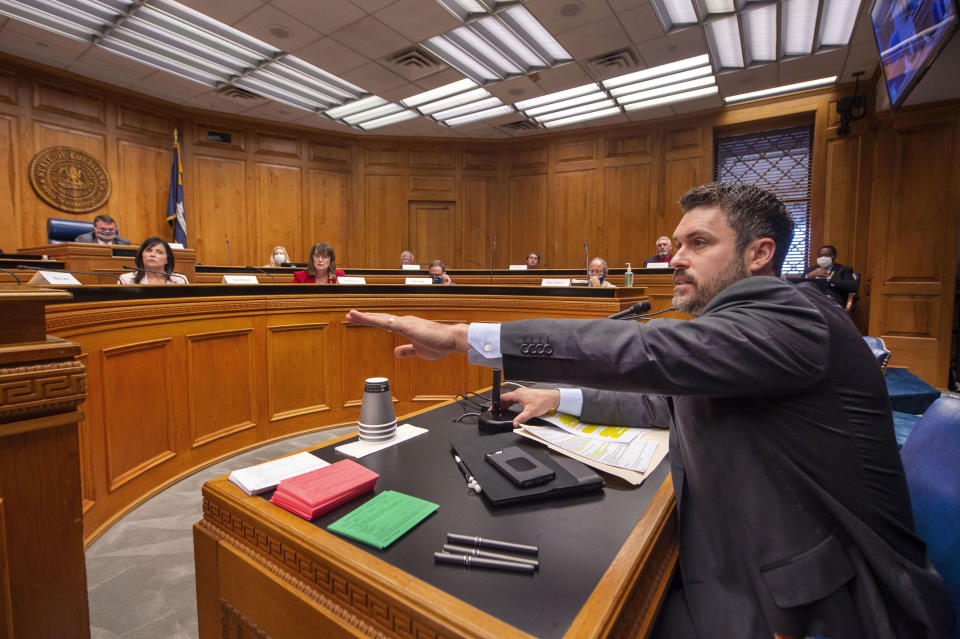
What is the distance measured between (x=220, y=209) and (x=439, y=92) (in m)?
4.07

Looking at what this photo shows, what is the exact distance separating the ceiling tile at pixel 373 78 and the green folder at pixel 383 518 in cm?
594

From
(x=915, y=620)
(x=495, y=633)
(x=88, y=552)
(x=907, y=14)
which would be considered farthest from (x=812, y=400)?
(x=907, y=14)

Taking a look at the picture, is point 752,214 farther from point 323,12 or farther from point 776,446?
point 323,12

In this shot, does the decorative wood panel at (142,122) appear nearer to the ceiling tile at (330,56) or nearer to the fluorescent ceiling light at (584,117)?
the ceiling tile at (330,56)

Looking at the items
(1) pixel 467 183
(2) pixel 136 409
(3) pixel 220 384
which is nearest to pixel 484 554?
(2) pixel 136 409

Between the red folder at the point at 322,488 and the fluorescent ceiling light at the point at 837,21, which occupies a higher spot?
the fluorescent ceiling light at the point at 837,21

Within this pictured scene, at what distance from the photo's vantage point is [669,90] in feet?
20.7

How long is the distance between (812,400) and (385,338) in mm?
2994

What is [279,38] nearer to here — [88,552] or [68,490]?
[88,552]

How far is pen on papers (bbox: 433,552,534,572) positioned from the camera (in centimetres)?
63

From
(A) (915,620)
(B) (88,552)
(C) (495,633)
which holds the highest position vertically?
(C) (495,633)

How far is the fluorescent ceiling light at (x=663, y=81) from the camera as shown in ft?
18.9

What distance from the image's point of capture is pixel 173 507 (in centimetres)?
228

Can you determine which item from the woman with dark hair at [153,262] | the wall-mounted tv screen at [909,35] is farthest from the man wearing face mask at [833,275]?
the woman with dark hair at [153,262]
